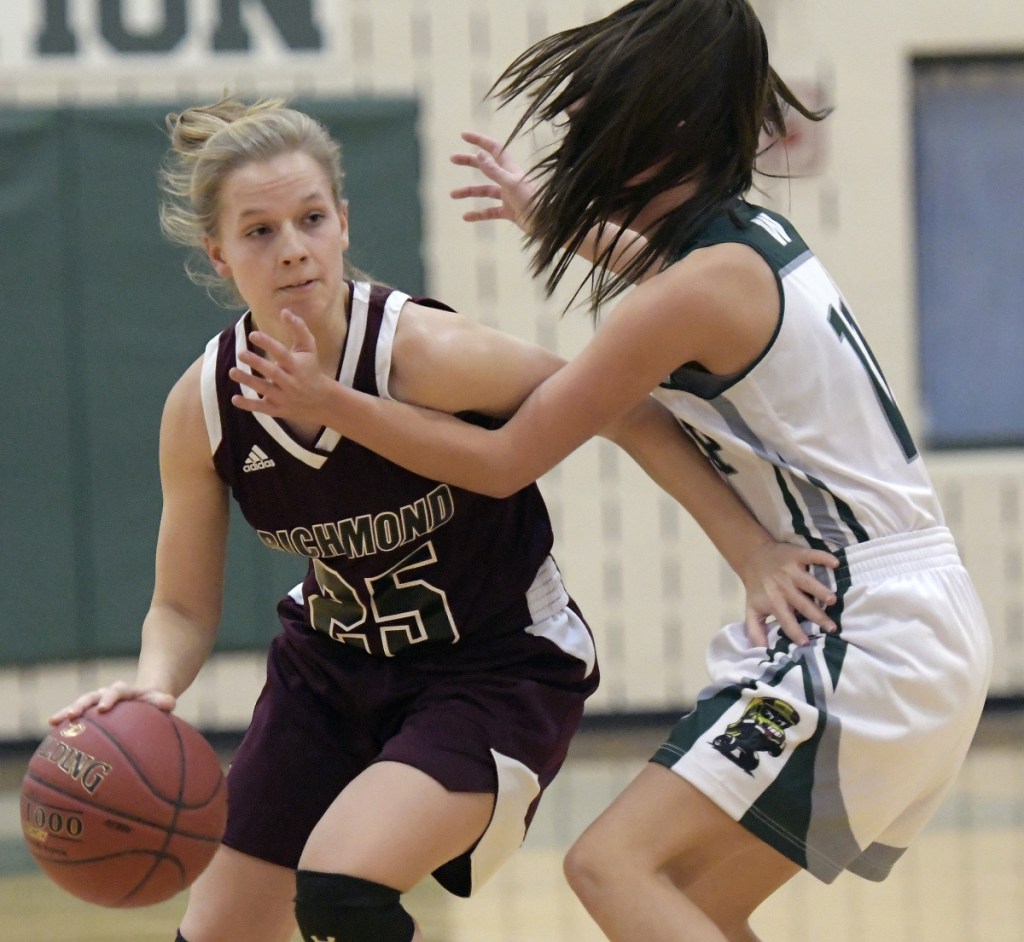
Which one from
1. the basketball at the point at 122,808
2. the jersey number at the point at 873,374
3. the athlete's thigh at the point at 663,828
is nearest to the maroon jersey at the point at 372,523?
the basketball at the point at 122,808

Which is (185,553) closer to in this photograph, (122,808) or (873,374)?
(122,808)

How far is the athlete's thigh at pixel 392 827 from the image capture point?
2436 mm

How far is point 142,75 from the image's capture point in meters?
6.47

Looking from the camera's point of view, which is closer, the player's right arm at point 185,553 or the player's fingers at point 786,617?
the player's fingers at point 786,617

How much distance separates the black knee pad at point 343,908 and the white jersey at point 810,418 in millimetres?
859

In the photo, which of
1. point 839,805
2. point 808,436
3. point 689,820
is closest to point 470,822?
point 689,820

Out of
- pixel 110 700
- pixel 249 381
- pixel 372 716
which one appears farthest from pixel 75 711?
pixel 249 381

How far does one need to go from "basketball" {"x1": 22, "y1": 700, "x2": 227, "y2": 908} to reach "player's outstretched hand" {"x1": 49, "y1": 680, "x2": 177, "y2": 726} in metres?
0.01

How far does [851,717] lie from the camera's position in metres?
2.36

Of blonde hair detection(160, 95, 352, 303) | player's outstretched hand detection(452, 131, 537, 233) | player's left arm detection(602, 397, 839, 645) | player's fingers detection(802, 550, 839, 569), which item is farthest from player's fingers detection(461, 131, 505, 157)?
player's fingers detection(802, 550, 839, 569)

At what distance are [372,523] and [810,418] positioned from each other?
758mm

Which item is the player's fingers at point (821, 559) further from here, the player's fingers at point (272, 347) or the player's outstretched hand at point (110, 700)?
the player's outstretched hand at point (110, 700)

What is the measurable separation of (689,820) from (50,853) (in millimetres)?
1029

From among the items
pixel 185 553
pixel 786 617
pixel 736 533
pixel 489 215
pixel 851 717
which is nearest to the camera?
pixel 851 717
